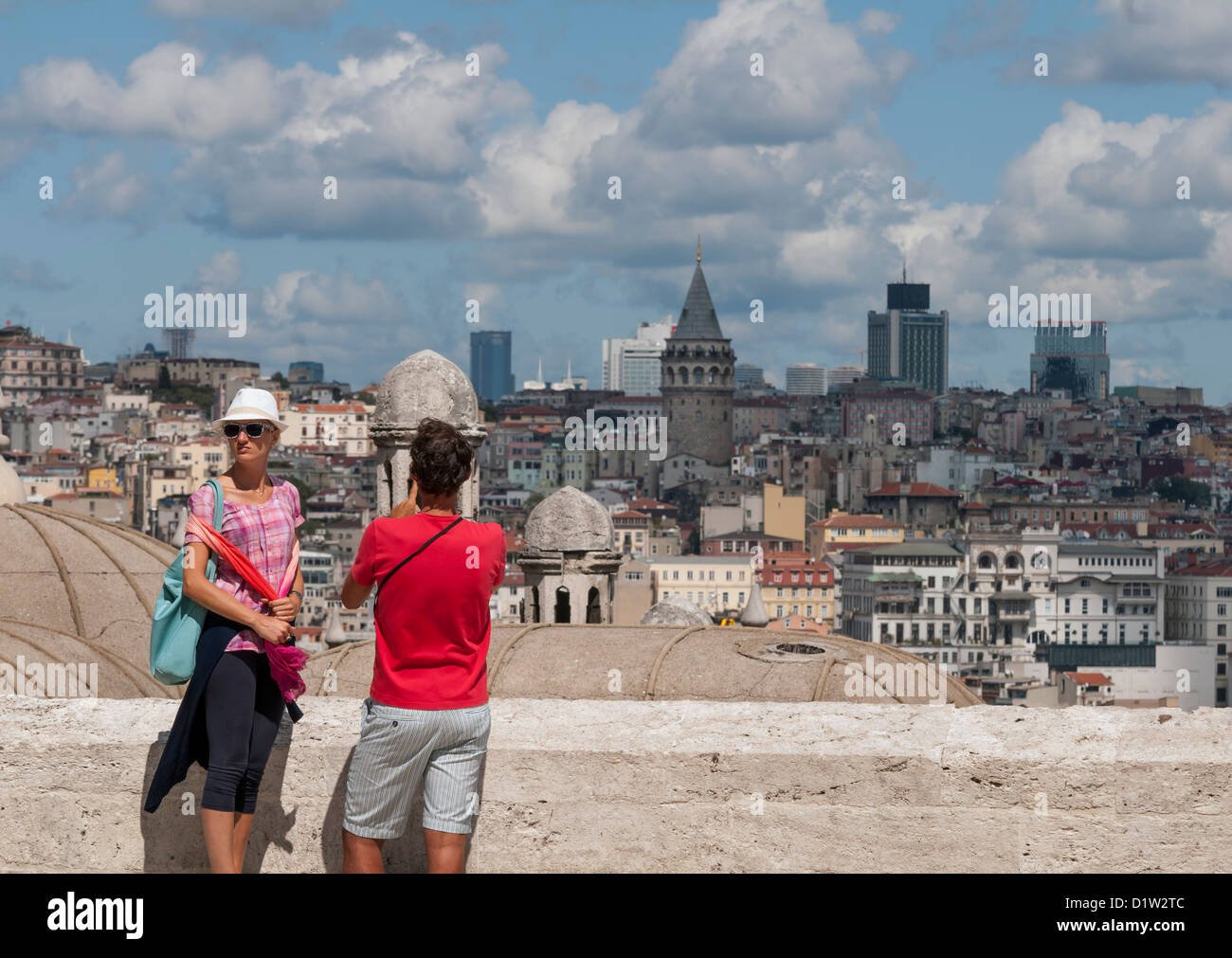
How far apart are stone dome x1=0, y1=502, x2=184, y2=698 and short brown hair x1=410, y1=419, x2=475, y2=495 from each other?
26.6ft

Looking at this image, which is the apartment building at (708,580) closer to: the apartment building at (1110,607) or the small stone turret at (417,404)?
the apartment building at (1110,607)

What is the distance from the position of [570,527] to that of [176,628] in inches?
505

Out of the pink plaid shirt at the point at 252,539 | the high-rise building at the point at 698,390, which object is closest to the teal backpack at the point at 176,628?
the pink plaid shirt at the point at 252,539

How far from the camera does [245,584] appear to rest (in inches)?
196

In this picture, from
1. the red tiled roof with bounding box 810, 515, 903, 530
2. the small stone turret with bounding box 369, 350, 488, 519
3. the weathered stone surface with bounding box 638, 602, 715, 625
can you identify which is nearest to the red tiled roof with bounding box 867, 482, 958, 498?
A: the red tiled roof with bounding box 810, 515, 903, 530

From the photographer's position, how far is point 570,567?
17.6 meters

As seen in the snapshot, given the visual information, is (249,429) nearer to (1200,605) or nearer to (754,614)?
(754,614)

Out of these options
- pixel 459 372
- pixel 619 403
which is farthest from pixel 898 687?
pixel 619 403

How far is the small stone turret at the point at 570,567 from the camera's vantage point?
17.5 m

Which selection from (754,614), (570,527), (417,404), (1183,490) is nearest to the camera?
(417,404)

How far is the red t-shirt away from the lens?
→ 471 centimetres

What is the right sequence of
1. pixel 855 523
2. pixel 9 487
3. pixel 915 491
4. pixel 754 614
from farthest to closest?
1. pixel 915 491
2. pixel 855 523
3. pixel 754 614
4. pixel 9 487

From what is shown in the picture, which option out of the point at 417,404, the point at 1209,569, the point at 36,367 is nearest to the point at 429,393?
the point at 417,404
